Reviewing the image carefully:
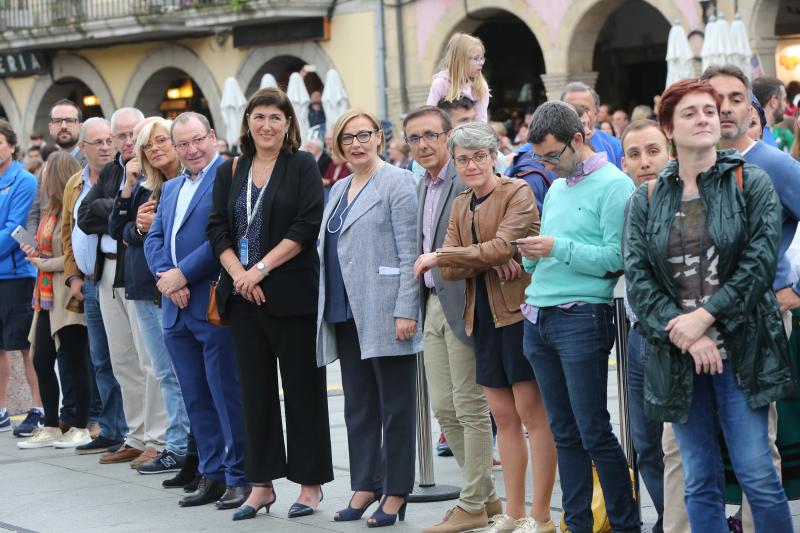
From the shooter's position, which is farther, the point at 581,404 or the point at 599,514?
the point at 599,514

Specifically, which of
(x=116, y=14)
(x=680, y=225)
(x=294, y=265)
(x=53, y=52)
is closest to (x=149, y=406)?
(x=294, y=265)

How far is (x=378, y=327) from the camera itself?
739 cm

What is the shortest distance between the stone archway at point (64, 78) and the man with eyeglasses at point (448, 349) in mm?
26261

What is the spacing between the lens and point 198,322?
8.23 meters

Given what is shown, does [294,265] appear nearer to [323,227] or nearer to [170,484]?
[323,227]

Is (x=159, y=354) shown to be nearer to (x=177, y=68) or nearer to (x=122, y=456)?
(x=122, y=456)

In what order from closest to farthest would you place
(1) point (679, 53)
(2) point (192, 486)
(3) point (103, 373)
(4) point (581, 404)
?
(4) point (581, 404) < (2) point (192, 486) < (3) point (103, 373) < (1) point (679, 53)

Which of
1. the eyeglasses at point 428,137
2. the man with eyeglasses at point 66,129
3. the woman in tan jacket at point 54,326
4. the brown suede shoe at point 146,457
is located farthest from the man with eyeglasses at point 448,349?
the man with eyeglasses at point 66,129

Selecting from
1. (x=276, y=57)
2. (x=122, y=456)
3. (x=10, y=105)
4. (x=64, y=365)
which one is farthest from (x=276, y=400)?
(x=10, y=105)

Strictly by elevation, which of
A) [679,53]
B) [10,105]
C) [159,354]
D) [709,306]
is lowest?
[159,354]

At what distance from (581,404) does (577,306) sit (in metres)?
0.42

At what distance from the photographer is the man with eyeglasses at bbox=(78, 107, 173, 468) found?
9430mm

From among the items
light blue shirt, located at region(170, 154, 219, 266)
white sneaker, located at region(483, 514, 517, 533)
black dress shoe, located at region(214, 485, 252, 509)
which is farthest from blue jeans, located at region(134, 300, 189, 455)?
white sneaker, located at region(483, 514, 517, 533)

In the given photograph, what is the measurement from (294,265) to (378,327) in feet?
2.09
